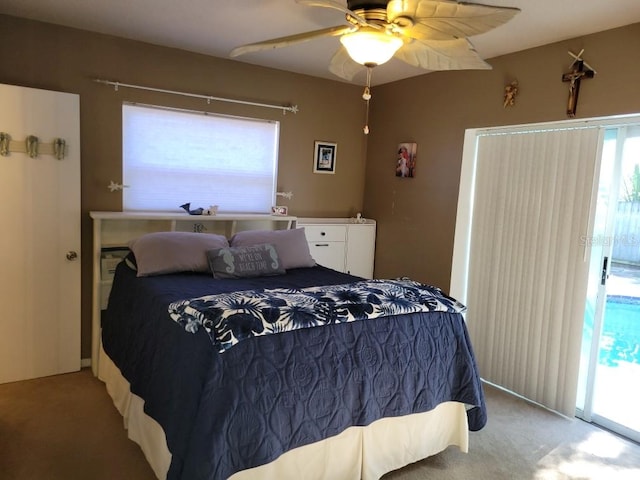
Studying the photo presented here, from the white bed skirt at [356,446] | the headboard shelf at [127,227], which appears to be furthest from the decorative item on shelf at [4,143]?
the white bed skirt at [356,446]

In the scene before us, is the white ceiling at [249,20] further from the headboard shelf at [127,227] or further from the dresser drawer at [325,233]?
the dresser drawer at [325,233]

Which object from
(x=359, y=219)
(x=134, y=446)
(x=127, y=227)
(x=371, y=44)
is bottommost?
(x=134, y=446)

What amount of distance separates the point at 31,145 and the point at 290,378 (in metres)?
2.26

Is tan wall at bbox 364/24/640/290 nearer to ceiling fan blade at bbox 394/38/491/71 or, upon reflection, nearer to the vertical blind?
the vertical blind

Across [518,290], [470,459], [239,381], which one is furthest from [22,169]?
[518,290]

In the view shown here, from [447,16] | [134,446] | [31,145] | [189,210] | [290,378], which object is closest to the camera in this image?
[447,16]

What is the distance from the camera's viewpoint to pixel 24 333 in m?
3.01

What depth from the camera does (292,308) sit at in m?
1.97

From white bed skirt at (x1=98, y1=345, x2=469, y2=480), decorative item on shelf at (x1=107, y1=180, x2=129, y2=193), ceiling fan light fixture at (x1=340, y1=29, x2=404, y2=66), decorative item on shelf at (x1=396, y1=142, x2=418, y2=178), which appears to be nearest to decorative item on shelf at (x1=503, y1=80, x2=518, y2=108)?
decorative item on shelf at (x1=396, y1=142, x2=418, y2=178)

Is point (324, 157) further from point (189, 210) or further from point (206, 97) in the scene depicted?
point (189, 210)

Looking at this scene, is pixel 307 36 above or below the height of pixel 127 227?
above

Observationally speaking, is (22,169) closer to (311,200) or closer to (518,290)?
(311,200)

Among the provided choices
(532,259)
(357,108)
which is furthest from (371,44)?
(357,108)

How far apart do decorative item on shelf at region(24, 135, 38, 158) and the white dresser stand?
1.94 m
